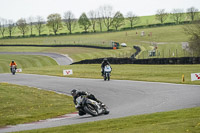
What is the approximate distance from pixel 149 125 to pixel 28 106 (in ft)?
29.4

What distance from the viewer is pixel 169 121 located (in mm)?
11820

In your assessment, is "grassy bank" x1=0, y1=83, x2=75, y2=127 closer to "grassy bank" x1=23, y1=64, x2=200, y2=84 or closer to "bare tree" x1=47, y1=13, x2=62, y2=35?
"grassy bank" x1=23, y1=64, x2=200, y2=84

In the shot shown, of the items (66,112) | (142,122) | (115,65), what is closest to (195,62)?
(115,65)

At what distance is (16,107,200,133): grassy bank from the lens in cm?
1045

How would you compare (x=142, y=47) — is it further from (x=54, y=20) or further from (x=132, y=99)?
(x=54, y=20)

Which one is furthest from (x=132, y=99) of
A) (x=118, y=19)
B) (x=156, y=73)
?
(x=118, y=19)

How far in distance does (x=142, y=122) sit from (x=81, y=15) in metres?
160

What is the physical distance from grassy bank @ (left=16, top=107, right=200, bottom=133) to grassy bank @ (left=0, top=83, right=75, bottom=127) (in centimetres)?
387

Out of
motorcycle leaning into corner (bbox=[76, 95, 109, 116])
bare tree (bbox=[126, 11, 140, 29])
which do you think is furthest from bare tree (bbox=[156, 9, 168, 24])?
motorcycle leaning into corner (bbox=[76, 95, 109, 116])

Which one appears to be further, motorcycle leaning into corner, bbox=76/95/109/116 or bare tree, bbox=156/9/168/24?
bare tree, bbox=156/9/168/24

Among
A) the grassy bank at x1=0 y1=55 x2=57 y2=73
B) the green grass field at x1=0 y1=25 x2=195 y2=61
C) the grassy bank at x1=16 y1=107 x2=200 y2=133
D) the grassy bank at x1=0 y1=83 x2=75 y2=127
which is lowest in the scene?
the grassy bank at x1=0 y1=83 x2=75 y2=127

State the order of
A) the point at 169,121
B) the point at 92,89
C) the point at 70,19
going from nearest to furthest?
the point at 169,121 → the point at 92,89 → the point at 70,19

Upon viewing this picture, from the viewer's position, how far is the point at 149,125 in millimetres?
11430

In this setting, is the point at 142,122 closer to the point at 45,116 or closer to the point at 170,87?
the point at 45,116
